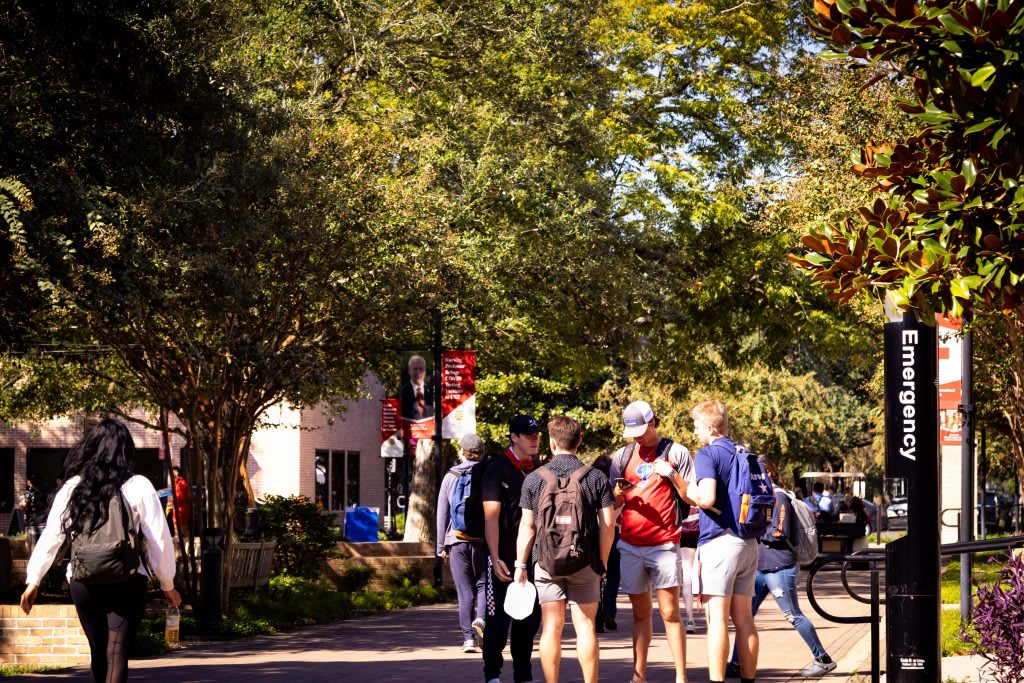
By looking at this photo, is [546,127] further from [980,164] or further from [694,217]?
[980,164]

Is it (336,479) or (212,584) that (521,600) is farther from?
(336,479)

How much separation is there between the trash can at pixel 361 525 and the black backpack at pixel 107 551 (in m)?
22.9

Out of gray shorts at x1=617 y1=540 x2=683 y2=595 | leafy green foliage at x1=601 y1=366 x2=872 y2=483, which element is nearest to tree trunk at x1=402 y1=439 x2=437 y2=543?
gray shorts at x1=617 y1=540 x2=683 y2=595

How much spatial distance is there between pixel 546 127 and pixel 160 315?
10.8 metres

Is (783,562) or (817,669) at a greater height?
(783,562)

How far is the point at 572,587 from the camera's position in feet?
30.1

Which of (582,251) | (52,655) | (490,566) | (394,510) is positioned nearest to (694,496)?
(490,566)

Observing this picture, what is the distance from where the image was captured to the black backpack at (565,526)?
8.96 metres

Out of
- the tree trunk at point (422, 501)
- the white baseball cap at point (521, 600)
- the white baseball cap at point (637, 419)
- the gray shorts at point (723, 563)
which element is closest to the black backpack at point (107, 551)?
the white baseball cap at point (521, 600)

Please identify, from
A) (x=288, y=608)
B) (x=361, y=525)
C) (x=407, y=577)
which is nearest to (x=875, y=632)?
(x=288, y=608)

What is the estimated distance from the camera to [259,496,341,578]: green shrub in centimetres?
1995

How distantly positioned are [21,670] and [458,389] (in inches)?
486

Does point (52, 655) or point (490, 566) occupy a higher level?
point (490, 566)

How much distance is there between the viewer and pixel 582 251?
2306 centimetres
